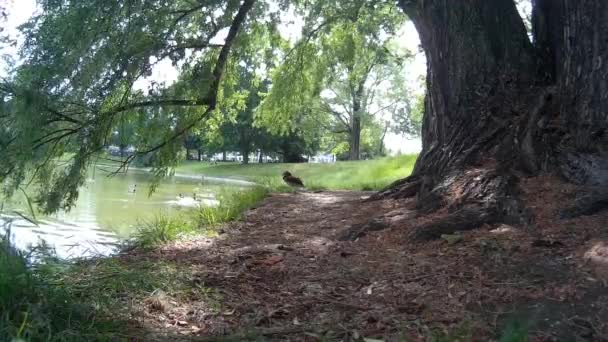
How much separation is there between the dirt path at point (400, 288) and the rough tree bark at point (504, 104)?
52cm

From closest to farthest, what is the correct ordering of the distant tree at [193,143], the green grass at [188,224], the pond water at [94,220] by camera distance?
the green grass at [188,224]
the pond water at [94,220]
the distant tree at [193,143]

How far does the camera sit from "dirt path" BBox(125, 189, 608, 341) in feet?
8.23

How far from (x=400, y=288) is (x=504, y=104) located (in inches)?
128

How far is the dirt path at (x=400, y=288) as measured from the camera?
2508 millimetres

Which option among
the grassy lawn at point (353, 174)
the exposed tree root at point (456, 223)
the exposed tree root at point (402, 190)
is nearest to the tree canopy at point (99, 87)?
the exposed tree root at point (402, 190)

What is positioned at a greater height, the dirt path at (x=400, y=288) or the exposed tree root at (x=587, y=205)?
the exposed tree root at (x=587, y=205)

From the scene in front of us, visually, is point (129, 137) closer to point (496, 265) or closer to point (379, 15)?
point (496, 265)

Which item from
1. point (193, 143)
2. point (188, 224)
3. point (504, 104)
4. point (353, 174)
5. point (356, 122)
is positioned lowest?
point (188, 224)

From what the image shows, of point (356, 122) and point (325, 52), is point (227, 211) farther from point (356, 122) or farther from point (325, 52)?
point (356, 122)

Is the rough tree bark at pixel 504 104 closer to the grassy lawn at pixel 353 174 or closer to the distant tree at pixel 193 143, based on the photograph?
the distant tree at pixel 193 143

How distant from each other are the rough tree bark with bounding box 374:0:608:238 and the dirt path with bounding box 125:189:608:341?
0.52m

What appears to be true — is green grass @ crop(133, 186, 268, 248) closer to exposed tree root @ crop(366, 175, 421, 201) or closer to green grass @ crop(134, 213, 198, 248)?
green grass @ crop(134, 213, 198, 248)

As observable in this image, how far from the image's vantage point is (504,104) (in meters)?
5.57

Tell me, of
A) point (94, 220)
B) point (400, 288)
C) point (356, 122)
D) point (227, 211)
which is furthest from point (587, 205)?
point (356, 122)
